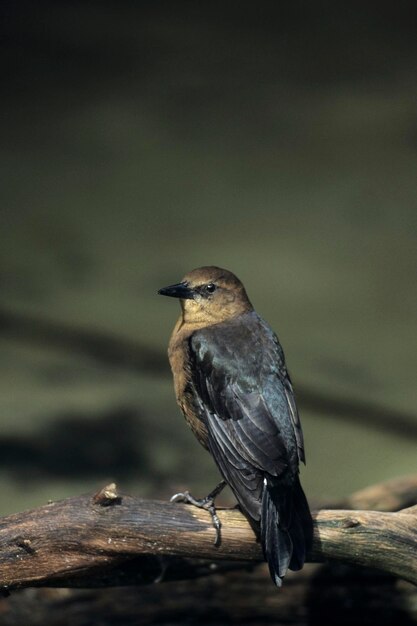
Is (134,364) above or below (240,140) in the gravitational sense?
below

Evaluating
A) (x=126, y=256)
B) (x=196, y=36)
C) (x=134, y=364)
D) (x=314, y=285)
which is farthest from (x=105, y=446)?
(x=196, y=36)

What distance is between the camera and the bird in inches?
126

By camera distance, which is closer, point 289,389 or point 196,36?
point 289,389

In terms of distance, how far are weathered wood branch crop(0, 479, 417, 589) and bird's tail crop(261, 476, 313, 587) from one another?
0.08 meters

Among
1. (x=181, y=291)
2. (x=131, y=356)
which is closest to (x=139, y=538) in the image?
(x=181, y=291)

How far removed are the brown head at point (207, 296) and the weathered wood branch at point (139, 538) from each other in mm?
901

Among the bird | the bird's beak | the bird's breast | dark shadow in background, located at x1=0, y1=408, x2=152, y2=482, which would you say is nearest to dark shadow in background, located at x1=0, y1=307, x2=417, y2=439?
dark shadow in background, located at x1=0, y1=408, x2=152, y2=482

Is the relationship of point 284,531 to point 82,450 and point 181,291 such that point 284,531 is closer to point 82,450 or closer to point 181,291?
point 181,291

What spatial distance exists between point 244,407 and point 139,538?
0.61 meters

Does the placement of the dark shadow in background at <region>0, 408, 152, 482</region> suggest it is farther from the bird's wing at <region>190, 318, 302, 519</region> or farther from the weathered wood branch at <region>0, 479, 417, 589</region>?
the weathered wood branch at <region>0, 479, 417, 589</region>

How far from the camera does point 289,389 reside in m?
3.67

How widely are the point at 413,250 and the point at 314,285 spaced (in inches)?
22.6

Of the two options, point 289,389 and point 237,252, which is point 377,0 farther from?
point 289,389

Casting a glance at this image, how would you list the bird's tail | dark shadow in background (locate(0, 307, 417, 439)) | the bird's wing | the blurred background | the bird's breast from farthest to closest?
dark shadow in background (locate(0, 307, 417, 439)) → the blurred background → the bird's breast → the bird's wing → the bird's tail
